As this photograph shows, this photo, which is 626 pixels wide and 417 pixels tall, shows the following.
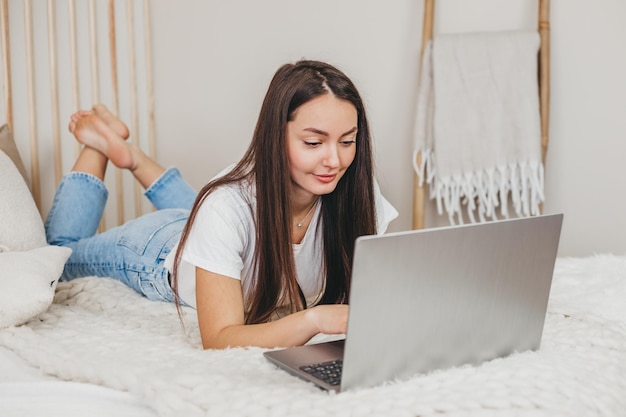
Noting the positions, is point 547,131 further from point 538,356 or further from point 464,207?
point 538,356

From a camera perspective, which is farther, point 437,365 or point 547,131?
point 547,131

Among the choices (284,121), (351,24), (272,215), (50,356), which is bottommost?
(50,356)

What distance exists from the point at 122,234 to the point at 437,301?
102 cm

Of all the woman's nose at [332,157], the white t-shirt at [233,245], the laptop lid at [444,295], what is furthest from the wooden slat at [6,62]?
the laptop lid at [444,295]

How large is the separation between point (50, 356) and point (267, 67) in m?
1.46

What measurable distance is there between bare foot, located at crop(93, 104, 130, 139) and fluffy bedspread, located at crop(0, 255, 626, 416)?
27.2 inches

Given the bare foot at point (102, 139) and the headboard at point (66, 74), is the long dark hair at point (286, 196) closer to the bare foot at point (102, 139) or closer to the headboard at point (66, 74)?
the bare foot at point (102, 139)

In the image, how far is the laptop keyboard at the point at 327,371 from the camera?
2.86 feet

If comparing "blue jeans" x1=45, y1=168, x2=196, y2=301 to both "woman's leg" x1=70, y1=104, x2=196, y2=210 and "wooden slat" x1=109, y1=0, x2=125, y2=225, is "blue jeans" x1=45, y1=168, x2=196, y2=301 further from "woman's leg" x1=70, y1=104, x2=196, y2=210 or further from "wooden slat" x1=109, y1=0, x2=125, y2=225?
"wooden slat" x1=109, y1=0, x2=125, y2=225

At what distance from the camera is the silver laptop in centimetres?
76

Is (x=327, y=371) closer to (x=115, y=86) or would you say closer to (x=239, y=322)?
(x=239, y=322)

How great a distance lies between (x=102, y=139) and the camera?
1908 millimetres

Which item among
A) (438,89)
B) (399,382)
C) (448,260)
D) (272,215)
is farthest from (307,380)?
(438,89)

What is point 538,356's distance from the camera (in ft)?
3.14
